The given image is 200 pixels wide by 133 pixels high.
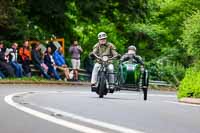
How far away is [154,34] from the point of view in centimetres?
4934

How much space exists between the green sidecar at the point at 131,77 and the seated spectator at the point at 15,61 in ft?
34.6

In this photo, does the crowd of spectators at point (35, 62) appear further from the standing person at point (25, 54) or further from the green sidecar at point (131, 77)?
the green sidecar at point (131, 77)

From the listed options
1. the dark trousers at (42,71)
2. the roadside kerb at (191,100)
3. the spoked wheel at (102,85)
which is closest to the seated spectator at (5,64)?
the dark trousers at (42,71)

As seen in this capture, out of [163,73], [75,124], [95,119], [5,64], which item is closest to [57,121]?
[75,124]

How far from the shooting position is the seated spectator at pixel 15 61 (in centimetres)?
3012

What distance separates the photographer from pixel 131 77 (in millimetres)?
20219

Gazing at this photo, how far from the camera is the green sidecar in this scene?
20.1m

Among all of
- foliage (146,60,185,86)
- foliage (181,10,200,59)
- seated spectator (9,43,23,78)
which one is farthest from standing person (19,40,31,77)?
foliage (146,60,185,86)

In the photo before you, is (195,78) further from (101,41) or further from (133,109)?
(133,109)

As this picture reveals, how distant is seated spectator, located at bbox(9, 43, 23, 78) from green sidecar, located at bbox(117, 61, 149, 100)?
34.6ft

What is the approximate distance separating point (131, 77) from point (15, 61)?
36.1 ft

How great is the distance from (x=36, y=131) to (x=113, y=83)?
34.4 ft

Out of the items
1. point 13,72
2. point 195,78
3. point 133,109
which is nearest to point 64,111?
point 133,109

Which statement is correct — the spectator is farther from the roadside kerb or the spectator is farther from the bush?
the roadside kerb
